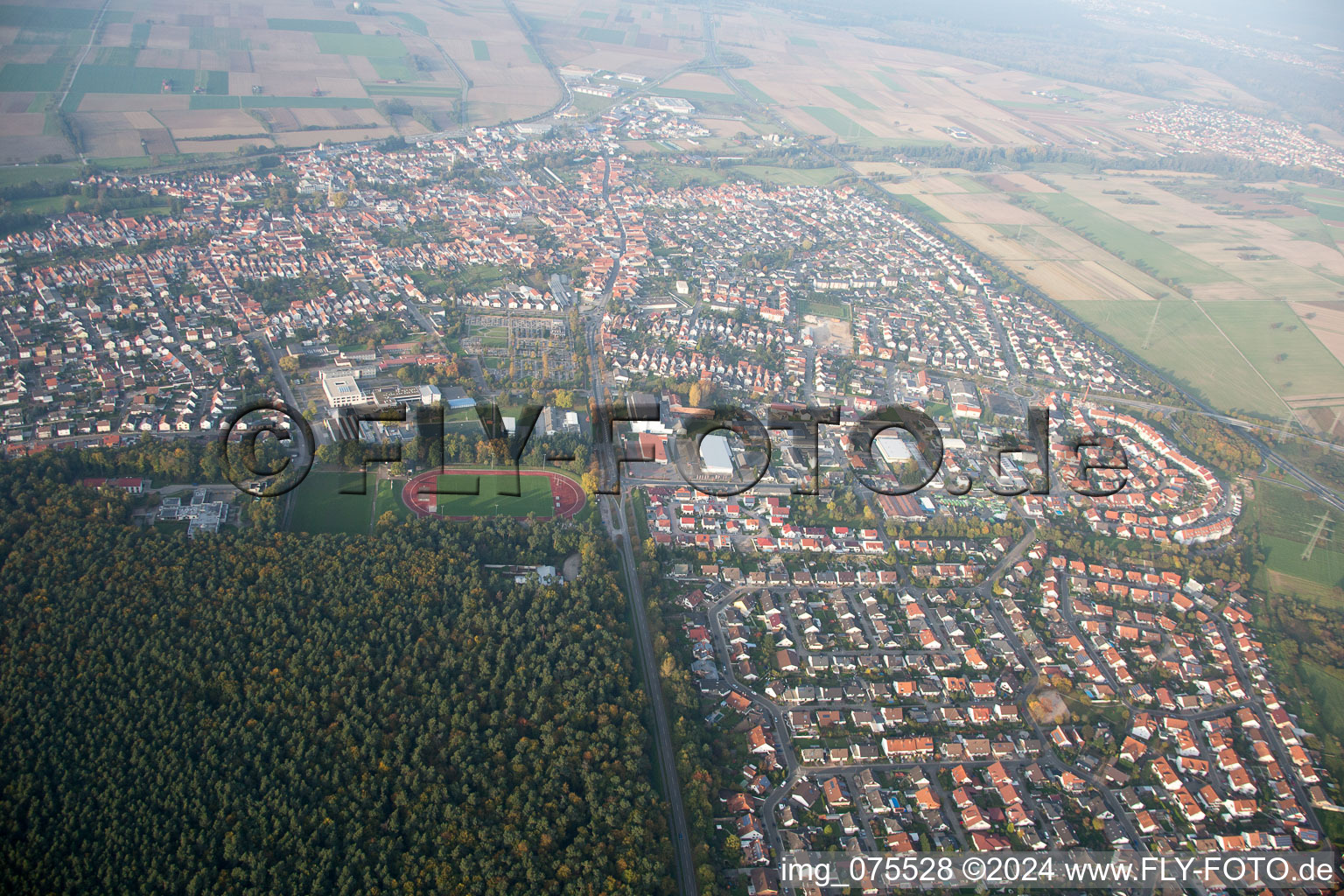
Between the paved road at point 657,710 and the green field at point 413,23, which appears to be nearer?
the paved road at point 657,710

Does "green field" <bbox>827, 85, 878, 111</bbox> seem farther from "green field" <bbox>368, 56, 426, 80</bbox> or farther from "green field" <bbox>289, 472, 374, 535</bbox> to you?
"green field" <bbox>289, 472, 374, 535</bbox>

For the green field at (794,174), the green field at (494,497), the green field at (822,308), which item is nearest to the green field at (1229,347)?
the green field at (822,308)

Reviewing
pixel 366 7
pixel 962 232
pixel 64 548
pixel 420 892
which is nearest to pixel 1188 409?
pixel 962 232

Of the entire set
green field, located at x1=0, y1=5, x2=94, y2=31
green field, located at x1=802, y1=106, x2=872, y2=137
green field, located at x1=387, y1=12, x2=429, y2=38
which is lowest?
green field, located at x1=802, y1=106, x2=872, y2=137

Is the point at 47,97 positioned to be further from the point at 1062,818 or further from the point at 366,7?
the point at 1062,818

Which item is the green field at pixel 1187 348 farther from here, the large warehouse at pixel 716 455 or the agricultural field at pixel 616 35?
the agricultural field at pixel 616 35

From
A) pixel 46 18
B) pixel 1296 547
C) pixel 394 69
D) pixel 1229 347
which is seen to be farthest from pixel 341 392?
pixel 46 18

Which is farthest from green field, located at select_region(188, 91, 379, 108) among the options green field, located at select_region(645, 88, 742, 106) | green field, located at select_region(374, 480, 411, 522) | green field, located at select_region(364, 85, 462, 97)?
green field, located at select_region(374, 480, 411, 522)
